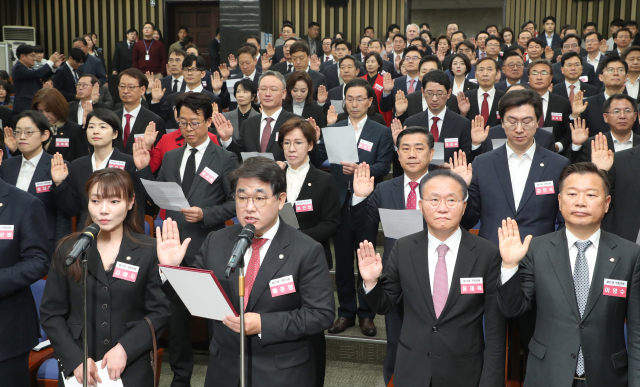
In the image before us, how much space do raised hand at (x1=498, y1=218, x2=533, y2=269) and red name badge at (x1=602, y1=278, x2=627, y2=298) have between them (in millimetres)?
314

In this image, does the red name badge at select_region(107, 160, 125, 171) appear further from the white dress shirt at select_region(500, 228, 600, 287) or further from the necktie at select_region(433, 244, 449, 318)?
the white dress shirt at select_region(500, 228, 600, 287)

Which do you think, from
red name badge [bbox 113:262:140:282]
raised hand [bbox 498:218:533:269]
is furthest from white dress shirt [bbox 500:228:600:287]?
red name badge [bbox 113:262:140:282]

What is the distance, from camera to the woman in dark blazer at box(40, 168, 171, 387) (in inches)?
88.8

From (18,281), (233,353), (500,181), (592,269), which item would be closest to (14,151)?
(18,281)

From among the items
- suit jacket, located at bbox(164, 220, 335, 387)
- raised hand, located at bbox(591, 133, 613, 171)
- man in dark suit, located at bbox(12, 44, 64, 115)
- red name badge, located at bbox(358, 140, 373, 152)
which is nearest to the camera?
suit jacket, located at bbox(164, 220, 335, 387)

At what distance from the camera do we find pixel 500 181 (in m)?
3.04

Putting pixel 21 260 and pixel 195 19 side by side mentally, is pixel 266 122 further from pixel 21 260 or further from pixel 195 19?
pixel 195 19

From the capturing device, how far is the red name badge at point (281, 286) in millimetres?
2152

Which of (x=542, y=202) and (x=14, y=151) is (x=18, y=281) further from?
(x=14, y=151)

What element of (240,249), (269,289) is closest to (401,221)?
(269,289)

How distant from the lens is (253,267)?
221 centimetres

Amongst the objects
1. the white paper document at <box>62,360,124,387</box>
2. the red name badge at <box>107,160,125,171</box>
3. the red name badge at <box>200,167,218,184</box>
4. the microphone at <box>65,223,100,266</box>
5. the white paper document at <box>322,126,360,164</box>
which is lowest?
the white paper document at <box>62,360,124,387</box>

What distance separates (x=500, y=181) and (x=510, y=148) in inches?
9.1

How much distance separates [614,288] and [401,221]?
97cm
